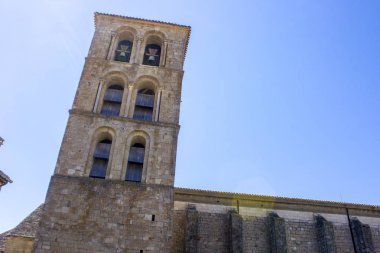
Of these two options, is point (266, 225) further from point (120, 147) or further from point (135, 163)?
point (120, 147)

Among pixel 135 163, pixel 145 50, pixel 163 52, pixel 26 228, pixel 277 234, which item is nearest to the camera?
pixel 135 163

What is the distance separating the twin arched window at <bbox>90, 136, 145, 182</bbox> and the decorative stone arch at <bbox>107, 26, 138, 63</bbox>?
497 cm

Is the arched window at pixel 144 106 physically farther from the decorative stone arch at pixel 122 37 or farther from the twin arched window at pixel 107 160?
the decorative stone arch at pixel 122 37

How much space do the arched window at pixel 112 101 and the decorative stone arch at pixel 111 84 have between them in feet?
0.51

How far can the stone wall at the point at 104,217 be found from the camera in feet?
41.8

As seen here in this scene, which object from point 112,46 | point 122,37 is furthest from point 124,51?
point 122,37

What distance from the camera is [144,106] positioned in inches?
667

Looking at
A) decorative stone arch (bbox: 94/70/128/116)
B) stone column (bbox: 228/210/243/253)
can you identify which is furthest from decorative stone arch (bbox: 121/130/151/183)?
stone column (bbox: 228/210/243/253)

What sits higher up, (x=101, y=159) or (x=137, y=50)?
(x=137, y=50)

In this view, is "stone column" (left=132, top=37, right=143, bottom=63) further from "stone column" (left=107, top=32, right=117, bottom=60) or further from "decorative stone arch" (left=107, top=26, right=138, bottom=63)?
"stone column" (left=107, top=32, right=117, bottom=60)

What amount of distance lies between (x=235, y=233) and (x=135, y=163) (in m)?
5.18

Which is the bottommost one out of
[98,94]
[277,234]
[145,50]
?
[277,234]

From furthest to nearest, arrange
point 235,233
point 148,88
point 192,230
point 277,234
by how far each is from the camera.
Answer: point 148,88 < point 277,234 < point 235,233 < point 192,230

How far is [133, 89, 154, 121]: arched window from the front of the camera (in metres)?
16.7
